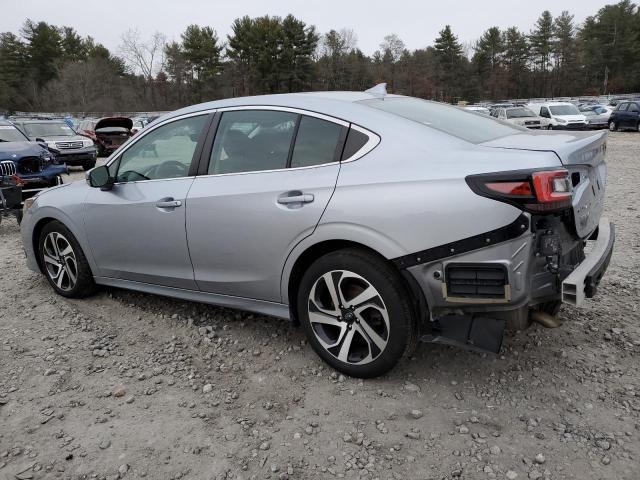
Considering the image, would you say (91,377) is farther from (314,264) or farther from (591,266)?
(591,266)

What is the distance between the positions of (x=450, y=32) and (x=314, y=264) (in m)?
81.2

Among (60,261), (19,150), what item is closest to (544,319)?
(60,261)

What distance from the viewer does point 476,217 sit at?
2.50 m

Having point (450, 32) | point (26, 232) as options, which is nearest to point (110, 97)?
point (450, 32)

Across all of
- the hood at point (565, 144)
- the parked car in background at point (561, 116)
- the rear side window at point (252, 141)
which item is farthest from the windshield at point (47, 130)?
the parked car in background at point (561, 116)

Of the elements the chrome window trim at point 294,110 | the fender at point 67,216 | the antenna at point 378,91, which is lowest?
the fender at point 67,216

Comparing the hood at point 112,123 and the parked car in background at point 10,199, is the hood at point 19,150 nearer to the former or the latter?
the parked car in background at point 10,199

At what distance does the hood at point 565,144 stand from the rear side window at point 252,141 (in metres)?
1.18

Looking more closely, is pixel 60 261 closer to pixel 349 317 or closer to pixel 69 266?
pixel 69 266

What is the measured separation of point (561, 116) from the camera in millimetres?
23938

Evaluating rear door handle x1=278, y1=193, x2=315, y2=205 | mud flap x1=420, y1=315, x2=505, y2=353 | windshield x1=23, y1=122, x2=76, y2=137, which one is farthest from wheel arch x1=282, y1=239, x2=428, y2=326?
windshield x1=23, y1=122, x2=76, y2=137

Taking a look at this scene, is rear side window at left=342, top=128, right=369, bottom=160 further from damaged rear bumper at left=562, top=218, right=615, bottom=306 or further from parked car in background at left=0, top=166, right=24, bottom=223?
parked car in background at left=0, top=166, right=24, bottom=223

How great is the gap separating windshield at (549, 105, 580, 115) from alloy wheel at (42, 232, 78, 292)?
24404 mm

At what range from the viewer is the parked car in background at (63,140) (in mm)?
15957
